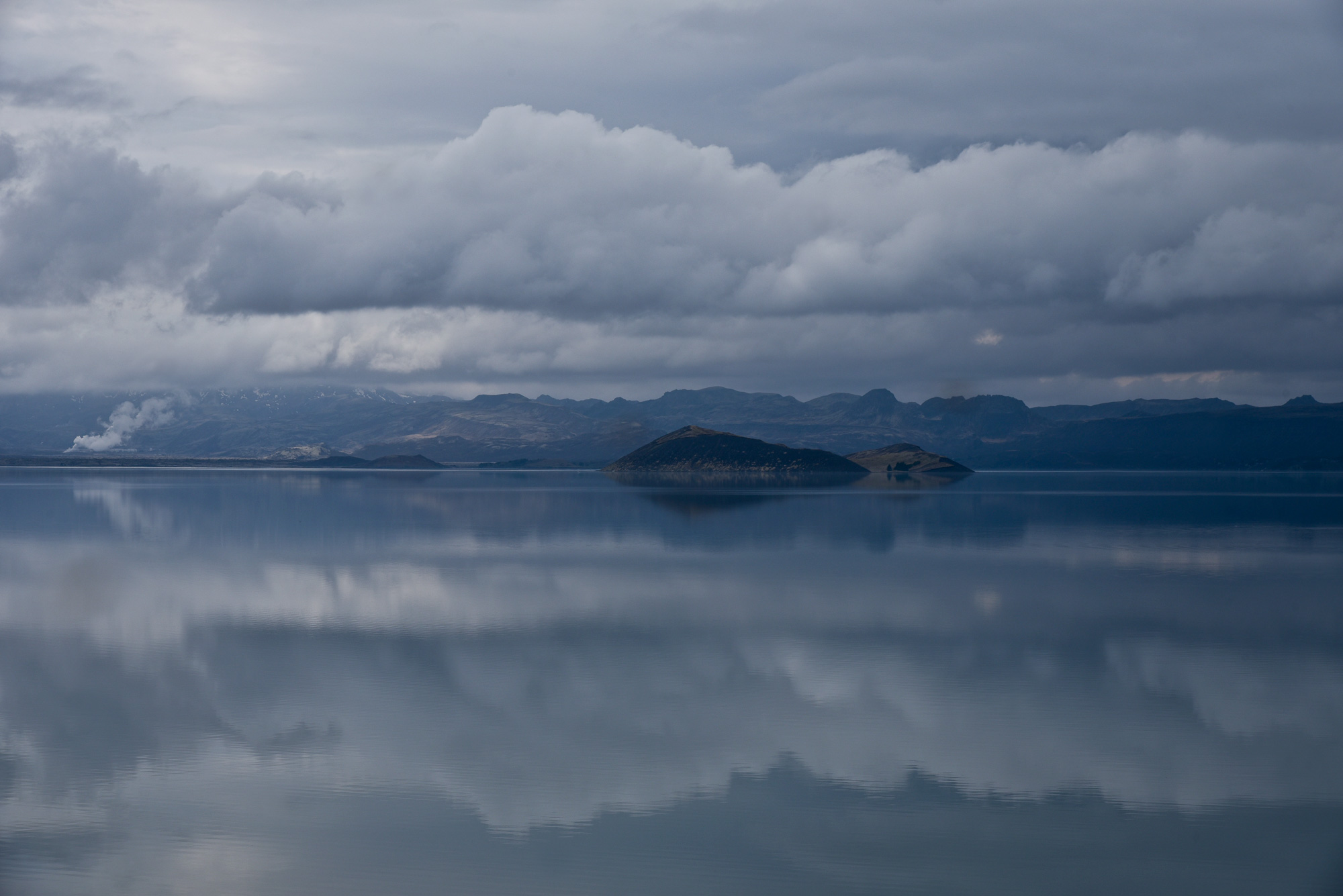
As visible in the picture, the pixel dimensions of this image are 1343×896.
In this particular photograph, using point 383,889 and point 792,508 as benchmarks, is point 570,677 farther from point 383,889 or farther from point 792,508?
point 792,508

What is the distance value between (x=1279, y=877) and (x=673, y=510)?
108 meters

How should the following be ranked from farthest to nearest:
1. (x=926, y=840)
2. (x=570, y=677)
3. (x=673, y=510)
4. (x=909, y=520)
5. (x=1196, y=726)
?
(x=673, y=510)
(x=909, y=520)
(x=570, y=677)
(x=1196, y=726)
(x=926, y=840)

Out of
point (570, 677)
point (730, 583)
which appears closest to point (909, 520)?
point (730, 583)

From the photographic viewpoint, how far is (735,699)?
30.0 metres

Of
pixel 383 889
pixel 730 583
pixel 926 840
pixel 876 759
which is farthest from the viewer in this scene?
pixel 730 583

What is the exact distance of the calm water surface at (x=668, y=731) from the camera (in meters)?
19.1

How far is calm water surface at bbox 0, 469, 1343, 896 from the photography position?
19.1m

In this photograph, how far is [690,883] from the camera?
59.6ft

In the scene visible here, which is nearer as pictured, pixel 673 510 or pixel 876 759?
pixel 876 759

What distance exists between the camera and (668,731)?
26719 mm

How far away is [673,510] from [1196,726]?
9957 cm

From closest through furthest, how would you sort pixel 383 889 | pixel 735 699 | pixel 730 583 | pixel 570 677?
1. pixel 383 889
2. pixel 735 699
3. pixel 570 677
4. pixel 730 583

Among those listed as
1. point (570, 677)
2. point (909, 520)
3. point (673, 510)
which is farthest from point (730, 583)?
point (673, 510)

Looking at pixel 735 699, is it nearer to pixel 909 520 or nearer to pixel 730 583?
pixel 730 583
